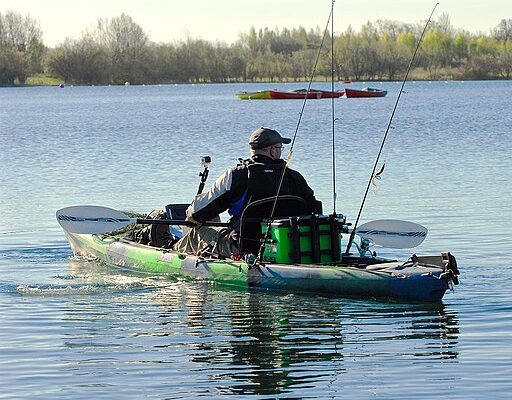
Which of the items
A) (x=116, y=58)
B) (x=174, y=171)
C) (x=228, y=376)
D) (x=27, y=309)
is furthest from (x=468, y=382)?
(x=116, y=58)

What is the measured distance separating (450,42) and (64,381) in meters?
121

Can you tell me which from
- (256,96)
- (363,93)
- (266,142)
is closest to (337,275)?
(266,142)

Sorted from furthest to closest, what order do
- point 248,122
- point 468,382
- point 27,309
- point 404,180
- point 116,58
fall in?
1. point 116,58
2. point 248,122
3. point 404,180
4. point 27,309
5. point 468,382

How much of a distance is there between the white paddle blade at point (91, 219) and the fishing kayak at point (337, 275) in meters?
0.65

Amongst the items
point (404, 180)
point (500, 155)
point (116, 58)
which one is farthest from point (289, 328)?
point (116, 58)

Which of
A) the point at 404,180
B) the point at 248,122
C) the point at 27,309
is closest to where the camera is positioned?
the point at 27,309

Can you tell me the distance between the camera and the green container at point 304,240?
11.8 m

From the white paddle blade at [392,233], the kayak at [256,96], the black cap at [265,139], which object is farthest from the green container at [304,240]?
the kayak at [256,96]

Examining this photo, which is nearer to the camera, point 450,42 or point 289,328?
point 289,328

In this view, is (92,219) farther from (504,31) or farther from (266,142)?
(504,31)

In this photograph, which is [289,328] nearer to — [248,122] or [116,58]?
[248,122]

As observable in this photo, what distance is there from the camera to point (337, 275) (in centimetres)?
1172

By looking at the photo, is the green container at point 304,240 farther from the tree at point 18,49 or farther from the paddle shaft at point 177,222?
the tree at point 18,49

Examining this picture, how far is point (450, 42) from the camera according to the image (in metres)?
128
